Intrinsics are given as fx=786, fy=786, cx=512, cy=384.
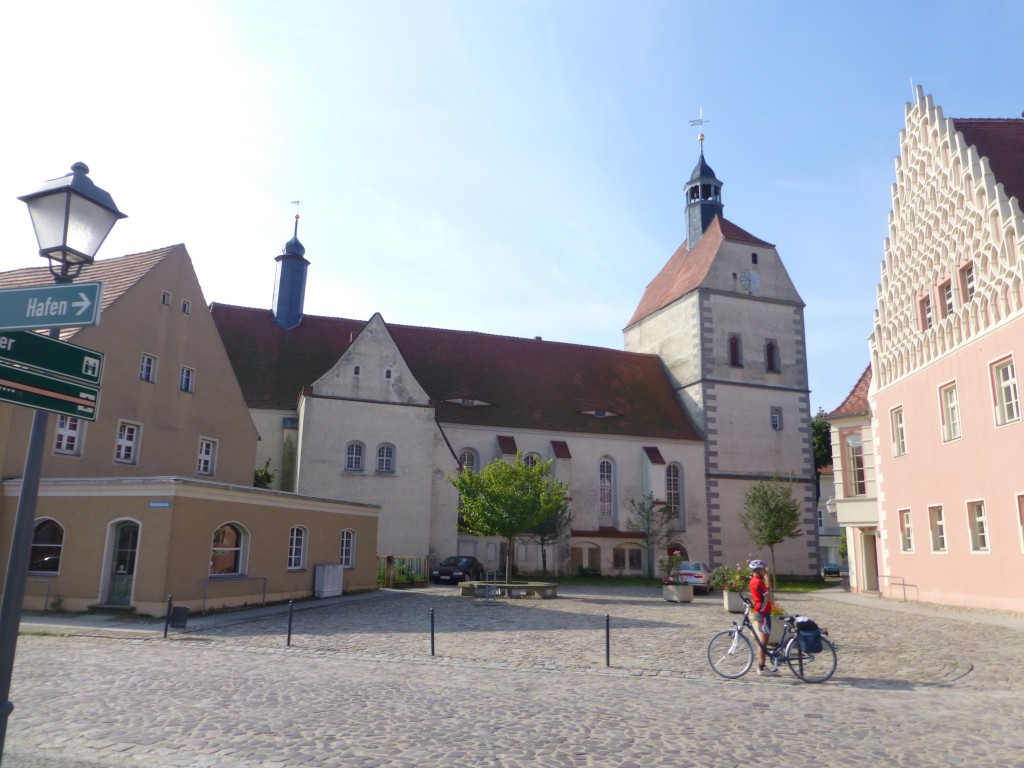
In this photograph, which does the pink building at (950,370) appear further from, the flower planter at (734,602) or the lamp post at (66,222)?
the lamp post at (66,222)

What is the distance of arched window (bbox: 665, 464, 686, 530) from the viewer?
42750 millimetres

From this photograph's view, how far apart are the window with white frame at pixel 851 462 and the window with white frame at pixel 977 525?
Result: 8.36 metres

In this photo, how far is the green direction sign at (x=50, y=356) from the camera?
521 cm

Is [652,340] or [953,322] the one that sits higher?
[652,340]

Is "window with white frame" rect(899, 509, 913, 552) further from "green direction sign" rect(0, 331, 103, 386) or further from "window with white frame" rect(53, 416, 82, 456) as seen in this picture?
"green direction sign" rect(0, 331, 103, 386)

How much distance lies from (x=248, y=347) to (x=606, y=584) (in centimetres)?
2056

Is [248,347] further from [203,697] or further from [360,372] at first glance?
[203,697]

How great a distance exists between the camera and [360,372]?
113ft

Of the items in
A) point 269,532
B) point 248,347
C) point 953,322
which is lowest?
point 269,532

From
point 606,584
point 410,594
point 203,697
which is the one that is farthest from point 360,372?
point 203,697

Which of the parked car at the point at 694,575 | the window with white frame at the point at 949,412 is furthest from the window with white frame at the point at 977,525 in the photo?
the parked car at the point at 694,575

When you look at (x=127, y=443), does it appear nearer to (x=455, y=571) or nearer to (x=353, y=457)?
(x=353, y=457)

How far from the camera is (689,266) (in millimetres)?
48812

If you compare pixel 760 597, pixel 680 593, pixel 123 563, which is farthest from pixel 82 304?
pixel 680 593
